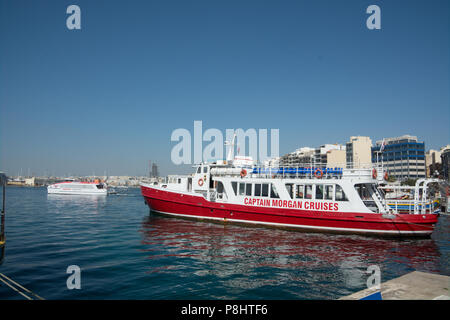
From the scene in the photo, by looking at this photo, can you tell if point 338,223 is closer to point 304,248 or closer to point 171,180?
point 304,248

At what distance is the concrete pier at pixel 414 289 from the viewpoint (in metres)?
7.39

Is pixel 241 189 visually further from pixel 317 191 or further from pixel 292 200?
pixel 317 191

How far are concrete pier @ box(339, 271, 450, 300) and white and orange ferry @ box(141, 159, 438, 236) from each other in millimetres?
11603

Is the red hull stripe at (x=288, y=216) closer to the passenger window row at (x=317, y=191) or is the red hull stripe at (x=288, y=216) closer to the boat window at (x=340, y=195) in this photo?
the boat window at (x=340, y=195)

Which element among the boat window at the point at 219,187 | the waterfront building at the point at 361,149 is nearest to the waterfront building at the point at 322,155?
the waterfront building at the point at 361,149

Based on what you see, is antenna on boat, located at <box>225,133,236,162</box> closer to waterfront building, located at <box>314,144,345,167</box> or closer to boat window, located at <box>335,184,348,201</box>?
boat window, located at <box>335,184,348,201</box>

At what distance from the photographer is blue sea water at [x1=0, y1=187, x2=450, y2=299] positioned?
1005 cm

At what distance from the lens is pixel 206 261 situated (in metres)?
13.6

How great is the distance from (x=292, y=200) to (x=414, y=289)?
14.2 m

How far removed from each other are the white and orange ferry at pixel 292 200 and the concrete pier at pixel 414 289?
11603 millimetres

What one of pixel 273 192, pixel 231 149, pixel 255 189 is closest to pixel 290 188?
pixel 273 192
